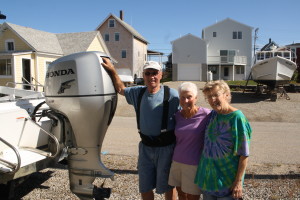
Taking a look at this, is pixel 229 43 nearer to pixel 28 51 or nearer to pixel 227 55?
pixel 227 55

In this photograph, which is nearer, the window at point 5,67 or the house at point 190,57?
the window at point 5,67

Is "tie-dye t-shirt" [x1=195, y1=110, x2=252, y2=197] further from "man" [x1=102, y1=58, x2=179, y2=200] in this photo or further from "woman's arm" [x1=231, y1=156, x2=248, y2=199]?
"man" [x1=102, y1=58, x2=179, y2=200]

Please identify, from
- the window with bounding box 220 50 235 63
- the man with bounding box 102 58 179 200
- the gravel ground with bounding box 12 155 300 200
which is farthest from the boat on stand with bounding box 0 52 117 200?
the window with bounding box 220 50 235 63

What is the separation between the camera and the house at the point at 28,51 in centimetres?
2017

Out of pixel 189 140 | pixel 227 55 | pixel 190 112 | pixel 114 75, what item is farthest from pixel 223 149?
pixel 227 55

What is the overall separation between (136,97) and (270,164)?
3592 millimetres

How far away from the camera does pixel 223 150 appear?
8.29 feet

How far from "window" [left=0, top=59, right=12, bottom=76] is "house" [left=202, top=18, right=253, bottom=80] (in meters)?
23.4

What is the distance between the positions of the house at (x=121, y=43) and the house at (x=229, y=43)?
9.27 meters

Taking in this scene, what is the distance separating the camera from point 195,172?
9.18 feet

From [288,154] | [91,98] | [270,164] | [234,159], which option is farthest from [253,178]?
[91,98]

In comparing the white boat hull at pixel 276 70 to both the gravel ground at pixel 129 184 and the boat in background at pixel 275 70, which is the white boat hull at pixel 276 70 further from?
the gravel ground at pixel 129 184

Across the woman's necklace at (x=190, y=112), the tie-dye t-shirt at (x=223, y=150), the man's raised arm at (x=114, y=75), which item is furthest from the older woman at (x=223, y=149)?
the man's raised arm at (x=114, y=75)

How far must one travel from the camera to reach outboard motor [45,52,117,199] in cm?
298
